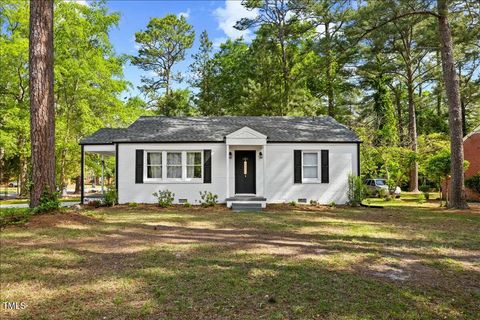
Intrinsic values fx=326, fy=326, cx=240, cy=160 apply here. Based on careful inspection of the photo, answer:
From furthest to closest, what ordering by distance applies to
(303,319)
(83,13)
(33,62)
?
(83,13) → (33,62) → (303,319)

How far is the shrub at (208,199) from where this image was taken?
14.8 metres

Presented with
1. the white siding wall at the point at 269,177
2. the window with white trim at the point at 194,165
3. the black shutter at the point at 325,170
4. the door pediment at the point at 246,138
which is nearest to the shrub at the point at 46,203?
the white siding wall at the point at 269,177

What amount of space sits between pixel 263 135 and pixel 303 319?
1188cm

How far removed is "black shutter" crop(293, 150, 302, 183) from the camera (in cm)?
1538

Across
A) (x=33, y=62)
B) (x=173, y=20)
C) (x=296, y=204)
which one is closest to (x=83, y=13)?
(x=173, y=20)

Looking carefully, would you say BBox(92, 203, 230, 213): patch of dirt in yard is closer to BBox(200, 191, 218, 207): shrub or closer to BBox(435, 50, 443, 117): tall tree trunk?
BBox(200, 191, 218, 207): shrub

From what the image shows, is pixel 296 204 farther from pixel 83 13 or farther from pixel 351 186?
pixel 83 13

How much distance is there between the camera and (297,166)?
1539 cm

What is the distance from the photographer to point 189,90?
34000mm

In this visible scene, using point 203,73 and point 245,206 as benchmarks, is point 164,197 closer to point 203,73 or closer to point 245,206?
point 245,206

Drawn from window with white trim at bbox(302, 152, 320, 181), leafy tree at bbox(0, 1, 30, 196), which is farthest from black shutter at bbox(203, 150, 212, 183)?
leafy tree at bbox(0, 1, 30, 196)

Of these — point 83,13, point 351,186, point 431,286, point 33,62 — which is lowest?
point 431,286

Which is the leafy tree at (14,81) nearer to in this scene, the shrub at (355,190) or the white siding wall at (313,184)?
the white siding wall at (313,184)

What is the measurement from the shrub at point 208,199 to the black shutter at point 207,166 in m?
0.60
